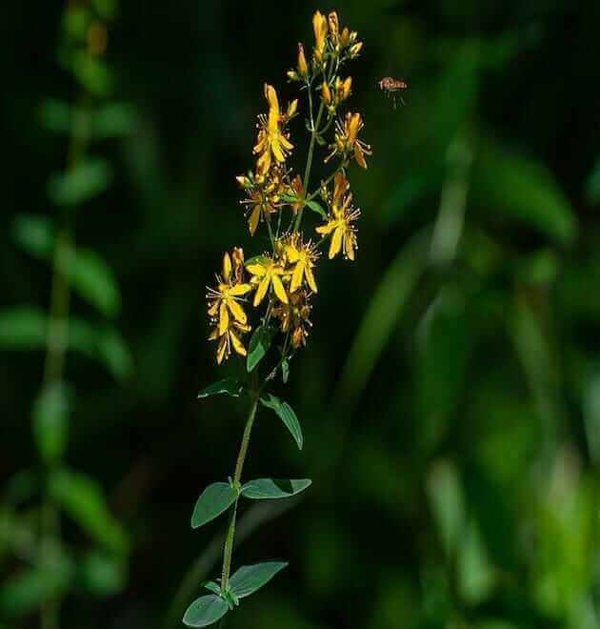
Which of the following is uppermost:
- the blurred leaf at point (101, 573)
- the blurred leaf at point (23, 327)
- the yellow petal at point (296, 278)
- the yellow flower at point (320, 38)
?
the yellow flower at point (320, 38)

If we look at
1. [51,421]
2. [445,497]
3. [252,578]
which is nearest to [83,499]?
[51,421]

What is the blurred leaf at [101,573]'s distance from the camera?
3.95 ft

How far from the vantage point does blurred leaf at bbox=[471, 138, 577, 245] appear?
1.08m

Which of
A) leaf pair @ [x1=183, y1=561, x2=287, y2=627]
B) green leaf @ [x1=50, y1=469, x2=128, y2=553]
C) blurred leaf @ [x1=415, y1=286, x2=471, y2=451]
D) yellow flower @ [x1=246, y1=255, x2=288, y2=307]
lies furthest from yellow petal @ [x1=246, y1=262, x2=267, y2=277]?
green leaf @ [x1=50, y1=469, x2=128, y2=553]

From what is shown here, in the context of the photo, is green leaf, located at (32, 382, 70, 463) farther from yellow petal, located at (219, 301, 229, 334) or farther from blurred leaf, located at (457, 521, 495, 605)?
yellow petal, located at (219, 301, 229, 334)

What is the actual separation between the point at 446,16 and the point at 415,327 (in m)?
0.28

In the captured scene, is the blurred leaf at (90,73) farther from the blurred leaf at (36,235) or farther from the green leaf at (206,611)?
the green leaf at (206,611)

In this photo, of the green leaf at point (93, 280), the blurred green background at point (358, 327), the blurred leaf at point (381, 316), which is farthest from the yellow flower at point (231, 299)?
the blurred leaf at point (381, 316)

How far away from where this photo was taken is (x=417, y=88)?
1.22 meters

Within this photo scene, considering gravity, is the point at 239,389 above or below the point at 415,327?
above

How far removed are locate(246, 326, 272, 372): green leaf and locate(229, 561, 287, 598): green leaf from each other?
0.29ft

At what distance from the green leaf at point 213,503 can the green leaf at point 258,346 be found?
6cm

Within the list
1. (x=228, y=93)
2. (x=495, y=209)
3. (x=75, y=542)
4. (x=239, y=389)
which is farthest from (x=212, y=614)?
(x=75, y=542)

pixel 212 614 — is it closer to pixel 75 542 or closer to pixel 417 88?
pixel 417 88
